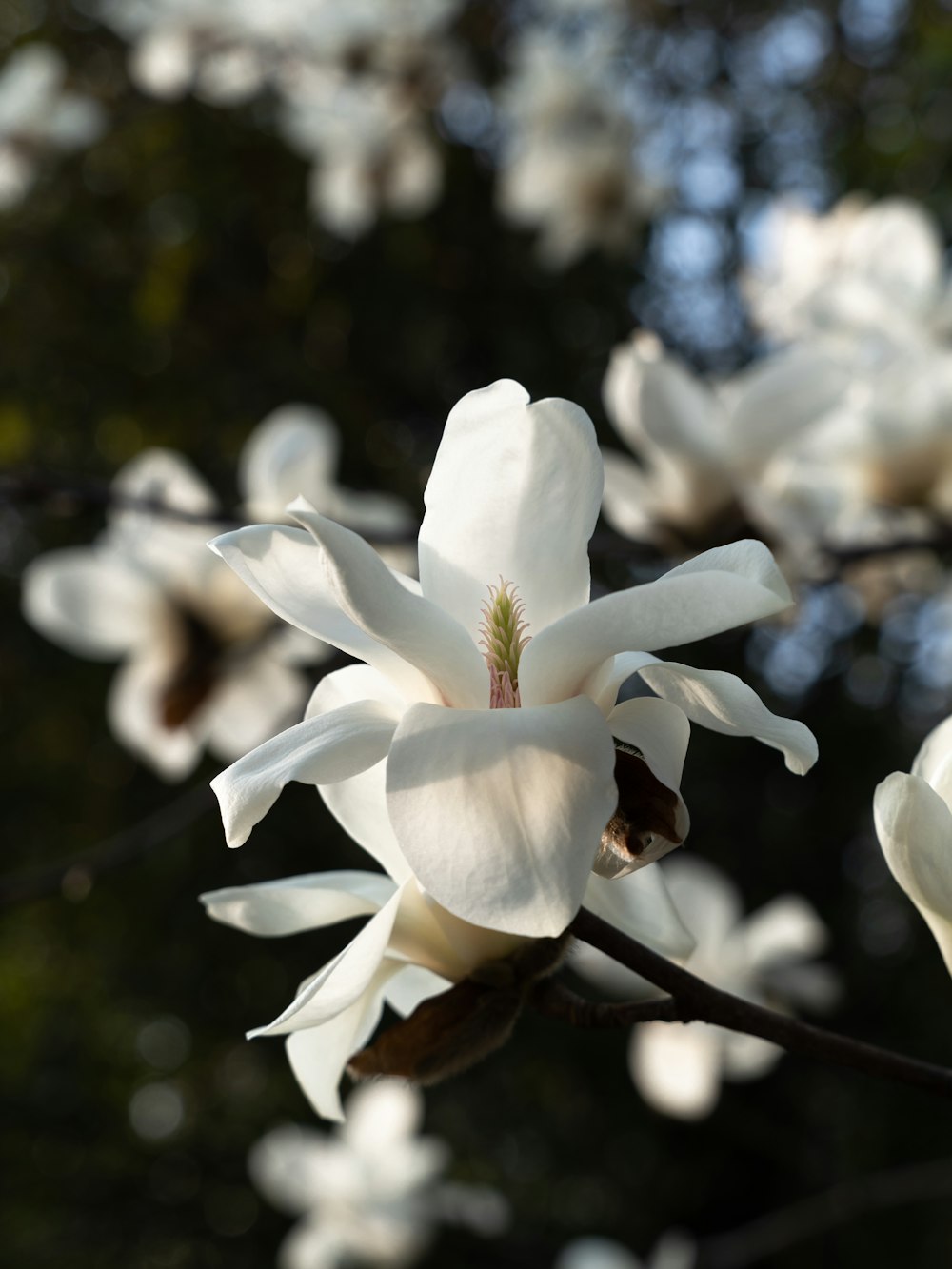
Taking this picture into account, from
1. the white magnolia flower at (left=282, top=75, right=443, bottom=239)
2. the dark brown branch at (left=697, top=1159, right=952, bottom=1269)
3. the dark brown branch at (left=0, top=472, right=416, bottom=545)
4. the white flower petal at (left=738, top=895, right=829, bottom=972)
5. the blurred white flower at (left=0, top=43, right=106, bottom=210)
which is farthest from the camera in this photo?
the white magnolia flower at (left=282, top=75, right=443, bottom=239)

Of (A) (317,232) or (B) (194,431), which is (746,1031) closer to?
(B) (194,431)

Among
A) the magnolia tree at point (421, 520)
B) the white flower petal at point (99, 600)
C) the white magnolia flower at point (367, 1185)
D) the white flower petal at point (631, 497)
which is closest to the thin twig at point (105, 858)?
the magnolia tree at point (421, 520)

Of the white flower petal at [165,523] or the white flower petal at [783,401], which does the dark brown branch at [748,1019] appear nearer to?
the white flower petal at [783,401]

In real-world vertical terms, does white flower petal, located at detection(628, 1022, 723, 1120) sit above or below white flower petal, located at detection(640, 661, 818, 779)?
below

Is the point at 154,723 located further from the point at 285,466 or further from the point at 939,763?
the point at 939,763

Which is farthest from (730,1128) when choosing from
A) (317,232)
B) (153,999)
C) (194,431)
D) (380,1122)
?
(317,232)

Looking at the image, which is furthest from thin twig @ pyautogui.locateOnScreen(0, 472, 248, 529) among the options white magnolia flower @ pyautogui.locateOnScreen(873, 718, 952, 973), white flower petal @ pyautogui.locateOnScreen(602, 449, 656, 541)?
white magnolia flower @ pyautogui.locateOnScreen(873, 718, 952, 973)

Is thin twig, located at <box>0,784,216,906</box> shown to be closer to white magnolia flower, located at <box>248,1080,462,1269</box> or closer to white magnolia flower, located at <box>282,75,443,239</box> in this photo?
white magnolia flower, located at <box>248,1080,462,1269</box>

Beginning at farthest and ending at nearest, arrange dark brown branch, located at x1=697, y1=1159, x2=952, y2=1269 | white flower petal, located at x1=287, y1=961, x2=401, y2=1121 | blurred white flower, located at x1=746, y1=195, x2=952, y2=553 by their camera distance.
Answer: blurred white flower, located at x1=746, y1=195, x2=952, y2=553
dark brown branch, located at x1=697, y1=1159, x2=952, y2=1269
white flower petal, located at x1=287, y1=961, x2=401, y2=1121
